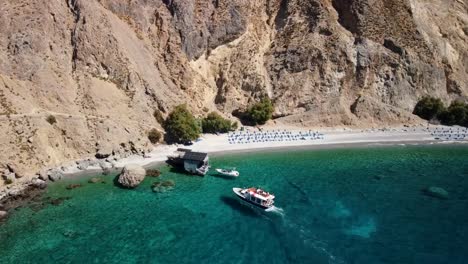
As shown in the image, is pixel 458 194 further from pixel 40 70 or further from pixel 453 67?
pixel 40 70

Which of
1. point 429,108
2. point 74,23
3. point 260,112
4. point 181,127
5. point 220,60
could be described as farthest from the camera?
point 220,60

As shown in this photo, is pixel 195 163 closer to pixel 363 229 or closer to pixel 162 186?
pixel 162 186

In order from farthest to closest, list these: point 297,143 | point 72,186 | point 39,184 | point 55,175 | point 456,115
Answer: point 456,115, point 297,143, point 55,175, point 72,186, point 39,184

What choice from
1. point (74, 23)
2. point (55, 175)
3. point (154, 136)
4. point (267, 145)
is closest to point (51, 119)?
point (55, 175)

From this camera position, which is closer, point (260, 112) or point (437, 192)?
point (437, 192)

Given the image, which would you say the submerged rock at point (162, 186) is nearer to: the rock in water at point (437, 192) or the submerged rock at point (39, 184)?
the submerged rock at point (39, 184)

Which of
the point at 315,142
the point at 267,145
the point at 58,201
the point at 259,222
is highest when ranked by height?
the point at 315,142

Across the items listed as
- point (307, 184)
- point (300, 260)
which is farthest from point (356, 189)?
point (300, 260)
